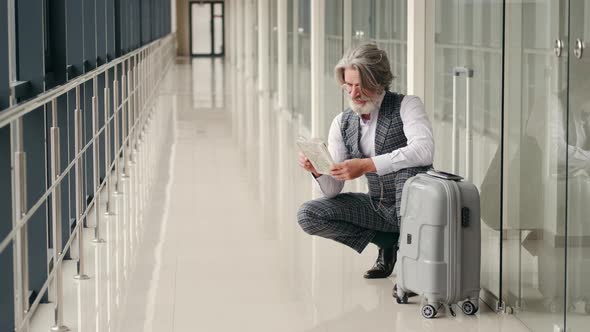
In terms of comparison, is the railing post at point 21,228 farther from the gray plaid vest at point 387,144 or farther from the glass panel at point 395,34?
the glass panel at point 395,34

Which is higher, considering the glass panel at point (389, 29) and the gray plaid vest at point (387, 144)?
the glass panel at point (389, 29)

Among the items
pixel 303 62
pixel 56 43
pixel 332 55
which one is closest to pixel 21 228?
pixel 56 43

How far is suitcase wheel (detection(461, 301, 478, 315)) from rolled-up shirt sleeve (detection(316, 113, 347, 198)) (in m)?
0.72

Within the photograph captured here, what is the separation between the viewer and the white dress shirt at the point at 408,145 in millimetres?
3686

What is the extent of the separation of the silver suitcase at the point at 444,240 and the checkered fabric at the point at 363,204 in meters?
0.34

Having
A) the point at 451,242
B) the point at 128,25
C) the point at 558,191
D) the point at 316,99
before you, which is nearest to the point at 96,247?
the point at 451,242

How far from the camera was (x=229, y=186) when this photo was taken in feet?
21.6

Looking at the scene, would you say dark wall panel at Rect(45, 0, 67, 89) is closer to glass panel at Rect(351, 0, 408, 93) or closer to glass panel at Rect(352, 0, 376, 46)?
glass panel at Rect(351, 0, 408, 93)

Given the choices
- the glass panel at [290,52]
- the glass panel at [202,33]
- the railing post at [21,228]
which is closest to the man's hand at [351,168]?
the railing post at [21,228]

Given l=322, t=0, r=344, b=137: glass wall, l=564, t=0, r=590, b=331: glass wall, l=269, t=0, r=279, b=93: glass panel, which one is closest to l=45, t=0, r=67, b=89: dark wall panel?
l=564, t=0, r=590, b=331: glass wall

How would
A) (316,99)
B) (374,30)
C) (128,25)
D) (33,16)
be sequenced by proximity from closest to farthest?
(33,16)
(374,30)
(316,99)
(128,25)

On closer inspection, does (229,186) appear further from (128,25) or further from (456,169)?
(128,25)

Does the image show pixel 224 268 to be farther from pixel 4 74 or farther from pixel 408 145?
pixel 4 74

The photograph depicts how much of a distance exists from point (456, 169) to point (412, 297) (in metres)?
0.58
